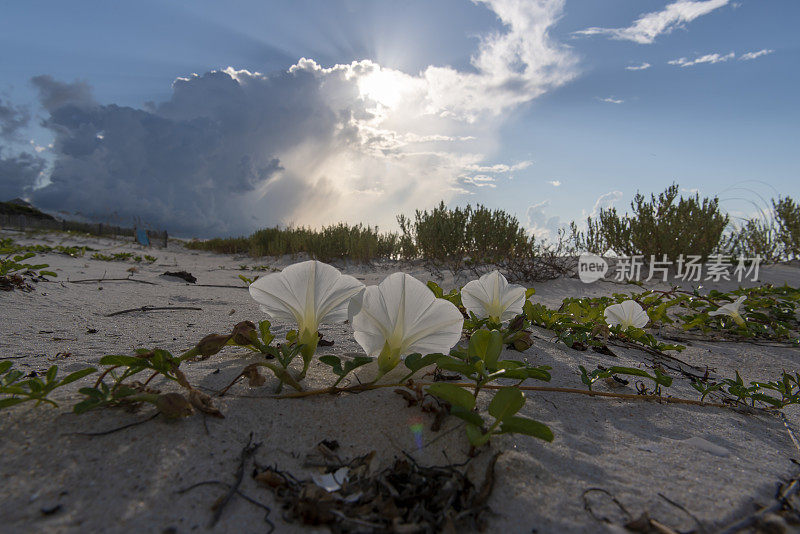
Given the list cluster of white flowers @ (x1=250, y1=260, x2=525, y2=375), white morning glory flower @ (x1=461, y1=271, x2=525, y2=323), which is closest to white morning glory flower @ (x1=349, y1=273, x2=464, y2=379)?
cluster of white flowers @ (x1=250, y1=260, x2=525, y2=375)

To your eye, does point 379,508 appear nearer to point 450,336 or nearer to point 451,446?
point 451,446

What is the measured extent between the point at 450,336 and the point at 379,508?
1.92 feet

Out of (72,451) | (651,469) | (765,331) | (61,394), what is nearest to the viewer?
(72,451)

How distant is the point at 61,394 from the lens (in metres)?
1.20

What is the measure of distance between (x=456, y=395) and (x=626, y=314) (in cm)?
200

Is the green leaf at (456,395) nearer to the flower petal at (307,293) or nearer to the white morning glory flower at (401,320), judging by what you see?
the white morning glory flower at (401,320)

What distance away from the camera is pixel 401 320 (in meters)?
1.26

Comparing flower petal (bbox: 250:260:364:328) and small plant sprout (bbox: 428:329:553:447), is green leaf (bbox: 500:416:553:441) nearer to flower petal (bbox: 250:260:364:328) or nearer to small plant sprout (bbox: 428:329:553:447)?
small plant sprout (bbox: 428:329:553:447)

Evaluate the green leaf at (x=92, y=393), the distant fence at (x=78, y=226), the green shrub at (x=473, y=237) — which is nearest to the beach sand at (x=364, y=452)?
the green leaf at (x=92, y=393)

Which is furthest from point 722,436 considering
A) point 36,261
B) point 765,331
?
point 36,261

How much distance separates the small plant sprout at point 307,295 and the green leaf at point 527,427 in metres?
0.62

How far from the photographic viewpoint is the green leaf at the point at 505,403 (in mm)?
965

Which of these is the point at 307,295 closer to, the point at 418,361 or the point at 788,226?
the point at 418,361

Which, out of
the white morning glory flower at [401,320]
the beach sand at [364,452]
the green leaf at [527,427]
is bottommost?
the beach sand at [364,452]
